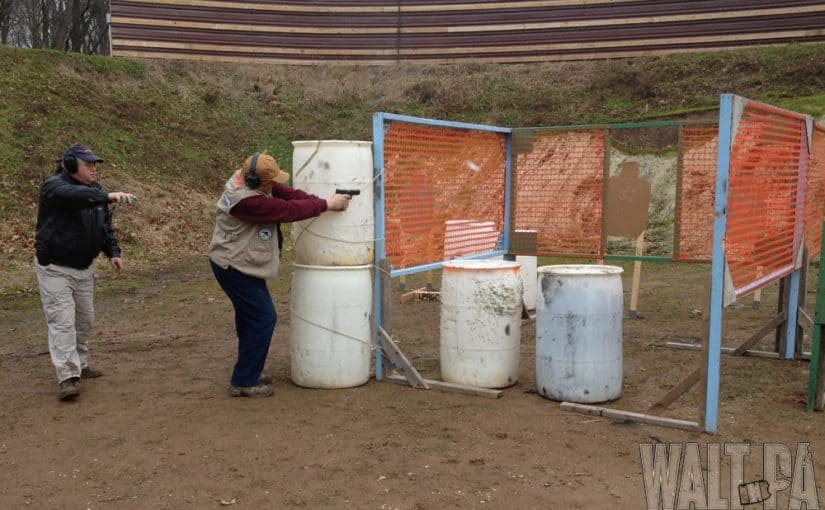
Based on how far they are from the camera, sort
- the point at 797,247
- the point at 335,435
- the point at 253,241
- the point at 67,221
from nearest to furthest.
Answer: the point at 335,435, the point at 253,241, the point at 67,221, the point at 797,247

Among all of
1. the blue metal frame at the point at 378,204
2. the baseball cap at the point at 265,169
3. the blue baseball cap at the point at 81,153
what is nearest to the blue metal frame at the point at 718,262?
the blue metal frame at the point at 378,204

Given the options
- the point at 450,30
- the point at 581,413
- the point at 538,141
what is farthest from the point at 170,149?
the point at 581,413

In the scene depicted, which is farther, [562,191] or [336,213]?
[562,191]

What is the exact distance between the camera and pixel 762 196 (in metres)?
5.65

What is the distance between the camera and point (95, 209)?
20.3 feet

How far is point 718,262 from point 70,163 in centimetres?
480

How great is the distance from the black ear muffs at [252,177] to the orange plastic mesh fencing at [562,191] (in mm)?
3306

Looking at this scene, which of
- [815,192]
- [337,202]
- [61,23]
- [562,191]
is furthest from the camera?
[61,23]

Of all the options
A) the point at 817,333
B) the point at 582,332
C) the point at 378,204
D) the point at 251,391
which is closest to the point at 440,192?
the point at 378,204

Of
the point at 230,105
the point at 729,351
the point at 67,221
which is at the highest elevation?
the point at 230,105

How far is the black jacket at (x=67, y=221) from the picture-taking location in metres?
5.75

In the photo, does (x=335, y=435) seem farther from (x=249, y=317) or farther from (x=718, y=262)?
(x=718, y=262)

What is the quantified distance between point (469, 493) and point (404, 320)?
5.08 metres

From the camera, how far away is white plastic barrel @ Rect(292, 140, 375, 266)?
5988mm
